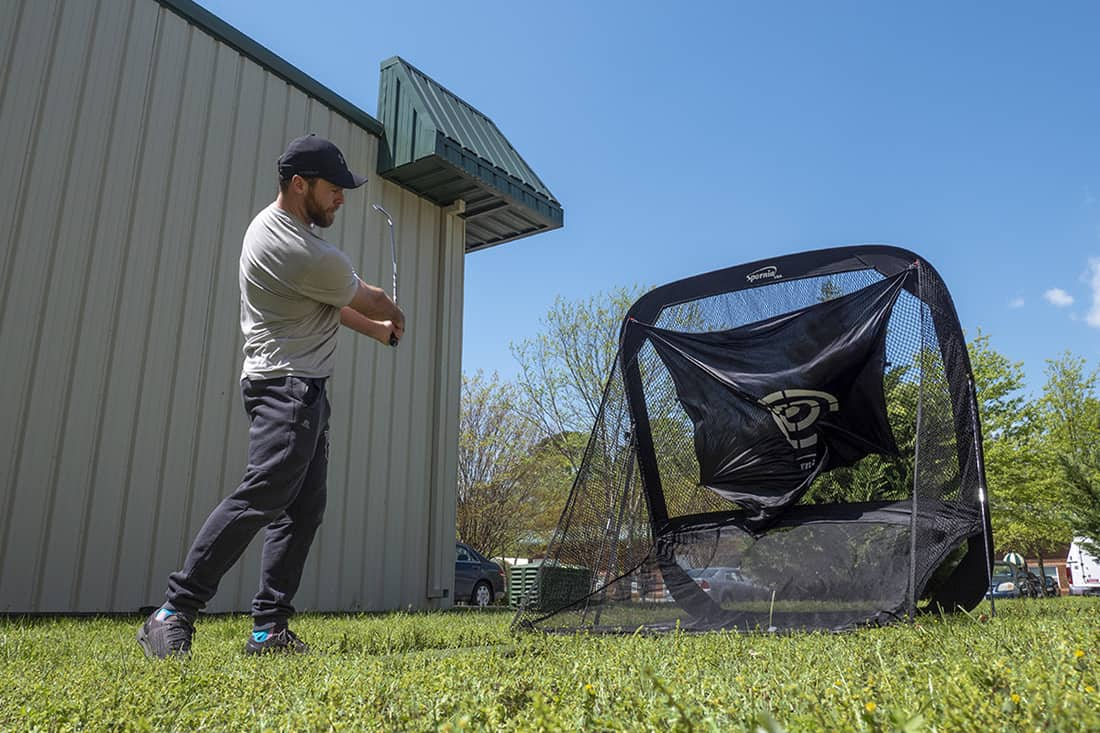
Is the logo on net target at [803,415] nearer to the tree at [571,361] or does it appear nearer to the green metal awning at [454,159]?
the green metal awning at [454,159]

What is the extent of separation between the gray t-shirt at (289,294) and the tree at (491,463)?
60.9 feet

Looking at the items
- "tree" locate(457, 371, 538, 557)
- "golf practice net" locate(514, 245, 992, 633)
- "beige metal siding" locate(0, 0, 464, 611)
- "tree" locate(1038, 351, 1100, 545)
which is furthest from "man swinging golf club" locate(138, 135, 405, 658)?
"tree" locate(457, 371, 538, 557)

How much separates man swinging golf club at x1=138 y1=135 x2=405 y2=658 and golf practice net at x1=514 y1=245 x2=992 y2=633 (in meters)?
1.18

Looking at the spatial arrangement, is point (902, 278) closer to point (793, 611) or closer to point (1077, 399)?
point (793, 611)

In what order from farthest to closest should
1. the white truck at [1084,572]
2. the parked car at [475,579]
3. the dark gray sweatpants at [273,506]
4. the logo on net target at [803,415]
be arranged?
the white truck at [1084,572], the parked car at [475,579], the logo on net target at [803,415], the dark gray sweatpants at [273,506]

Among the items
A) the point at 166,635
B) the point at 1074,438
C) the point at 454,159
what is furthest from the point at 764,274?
the point at 1074,438

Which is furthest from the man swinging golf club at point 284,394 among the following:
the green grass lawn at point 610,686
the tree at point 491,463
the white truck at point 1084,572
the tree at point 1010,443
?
A: the white truck at point 1084,572

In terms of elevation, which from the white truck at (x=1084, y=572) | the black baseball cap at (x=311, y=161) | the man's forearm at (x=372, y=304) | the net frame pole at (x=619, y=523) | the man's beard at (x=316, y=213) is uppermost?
the black baseball cap at (x=311, y=161)

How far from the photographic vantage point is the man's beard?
2.92m

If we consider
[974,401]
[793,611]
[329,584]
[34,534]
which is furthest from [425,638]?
[329,584]

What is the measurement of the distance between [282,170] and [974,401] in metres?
3.16

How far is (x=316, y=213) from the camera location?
9.70 feet

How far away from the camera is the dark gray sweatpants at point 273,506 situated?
2527mm

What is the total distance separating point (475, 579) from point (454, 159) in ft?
22.3
